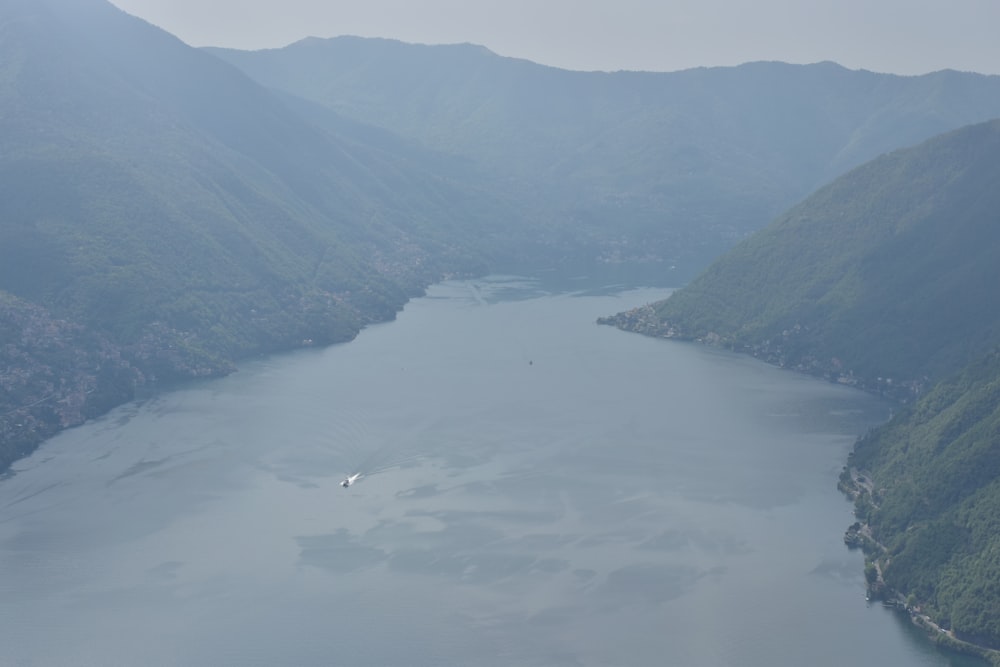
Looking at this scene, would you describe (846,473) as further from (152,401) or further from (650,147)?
(650,147)

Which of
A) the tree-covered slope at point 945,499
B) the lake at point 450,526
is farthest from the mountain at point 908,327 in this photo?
the lake at point 450,526

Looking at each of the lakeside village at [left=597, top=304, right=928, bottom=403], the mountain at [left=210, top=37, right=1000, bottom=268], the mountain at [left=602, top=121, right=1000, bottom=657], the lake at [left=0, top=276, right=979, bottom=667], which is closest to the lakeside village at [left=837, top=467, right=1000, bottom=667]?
the mountain at [left=602, top=121, right=1000, bottom=657]

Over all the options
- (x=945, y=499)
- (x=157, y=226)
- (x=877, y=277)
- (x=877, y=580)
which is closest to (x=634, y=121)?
(x=877, y=277)

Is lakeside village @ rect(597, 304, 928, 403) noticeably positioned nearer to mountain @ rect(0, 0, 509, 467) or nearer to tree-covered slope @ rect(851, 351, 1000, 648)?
tree-covered slope @ rect(851, 351, 1000, 648)

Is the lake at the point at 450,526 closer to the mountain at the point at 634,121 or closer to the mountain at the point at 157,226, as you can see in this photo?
the mountain at the point at 157,226

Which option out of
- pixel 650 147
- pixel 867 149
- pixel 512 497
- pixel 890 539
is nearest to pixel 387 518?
pixel 512 497

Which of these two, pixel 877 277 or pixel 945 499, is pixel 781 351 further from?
pixel 945 499
